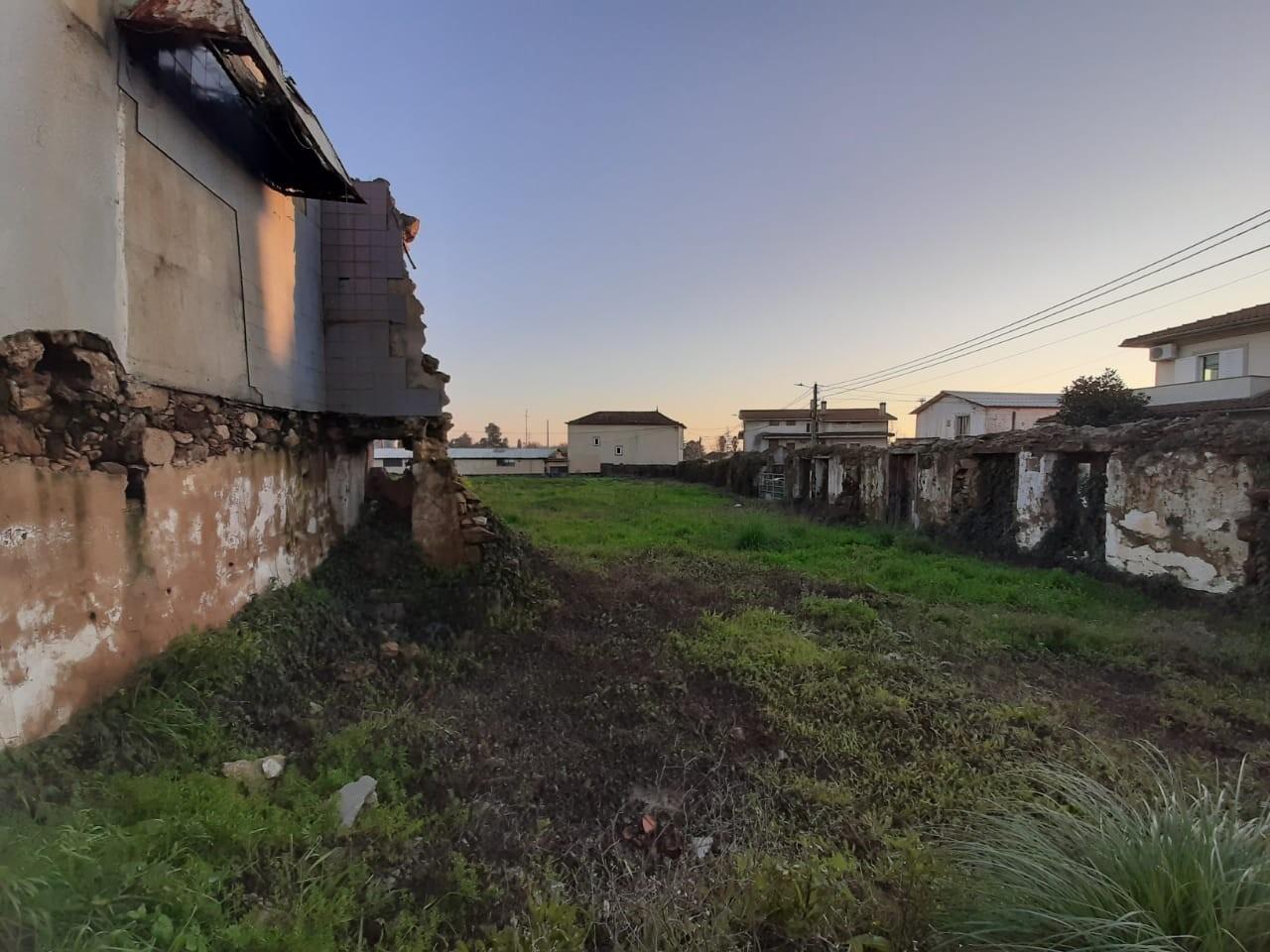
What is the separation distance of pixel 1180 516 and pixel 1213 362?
20.0 meters

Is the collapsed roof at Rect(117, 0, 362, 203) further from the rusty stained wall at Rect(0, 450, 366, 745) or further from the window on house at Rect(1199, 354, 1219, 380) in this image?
the window on house at Rect(1199, 354, 1219, 380)

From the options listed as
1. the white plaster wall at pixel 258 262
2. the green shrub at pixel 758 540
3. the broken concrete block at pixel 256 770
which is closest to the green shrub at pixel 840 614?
the green shrub at pixel 758 540

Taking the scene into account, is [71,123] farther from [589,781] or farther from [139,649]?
[589,781]

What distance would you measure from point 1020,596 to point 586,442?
40358mm

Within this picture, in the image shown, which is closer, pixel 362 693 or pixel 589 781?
pixel 589 781

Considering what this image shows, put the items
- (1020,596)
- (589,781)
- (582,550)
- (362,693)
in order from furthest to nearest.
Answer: (582,550)
(1020,596)
(362,693)
(589,781)

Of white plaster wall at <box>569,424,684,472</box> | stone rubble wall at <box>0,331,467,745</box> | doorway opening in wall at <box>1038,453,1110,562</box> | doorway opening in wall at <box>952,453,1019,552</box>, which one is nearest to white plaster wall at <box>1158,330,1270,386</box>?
doorway opening in wall at <box>952,453,1019,552</box>

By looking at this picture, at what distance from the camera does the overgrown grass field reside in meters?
2.10

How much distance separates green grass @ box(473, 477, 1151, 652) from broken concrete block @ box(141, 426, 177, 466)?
256 inches

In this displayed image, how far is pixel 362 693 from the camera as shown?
4.46 metres

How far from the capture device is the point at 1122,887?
75.9 inches

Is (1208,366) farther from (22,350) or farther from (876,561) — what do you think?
(22,350)

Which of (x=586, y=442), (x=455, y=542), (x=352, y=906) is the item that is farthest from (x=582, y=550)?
(x=586, y=442)

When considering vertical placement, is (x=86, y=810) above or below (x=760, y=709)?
above
